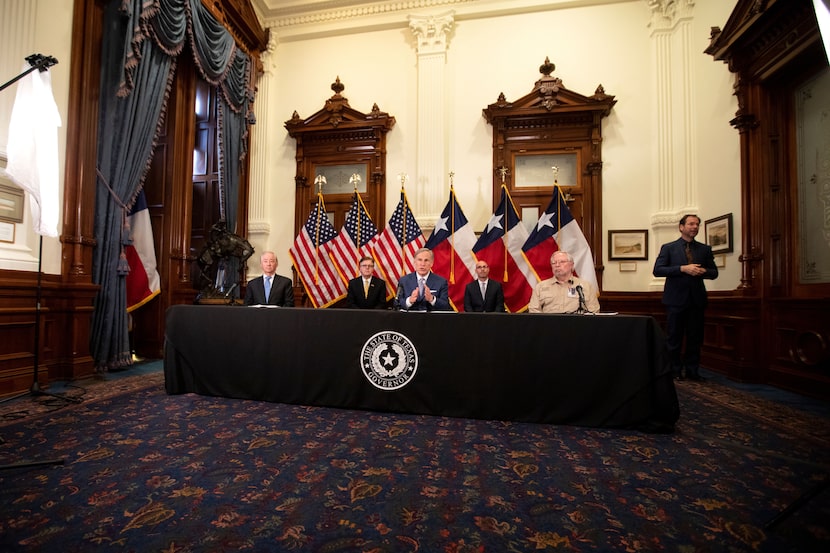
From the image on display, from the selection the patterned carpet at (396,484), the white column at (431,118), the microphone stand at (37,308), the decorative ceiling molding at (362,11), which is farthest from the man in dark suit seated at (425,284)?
the decorative ceiling molding at (362,11)

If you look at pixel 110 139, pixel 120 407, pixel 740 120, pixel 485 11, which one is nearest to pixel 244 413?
pixel 120 407

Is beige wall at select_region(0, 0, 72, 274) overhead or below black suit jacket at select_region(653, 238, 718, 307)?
overhead

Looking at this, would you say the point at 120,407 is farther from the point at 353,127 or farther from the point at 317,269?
the point at 353,127

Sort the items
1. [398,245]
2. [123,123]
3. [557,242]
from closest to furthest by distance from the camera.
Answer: [123,123], [557,242], [398,245]

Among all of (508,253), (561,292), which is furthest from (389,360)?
(508,253)

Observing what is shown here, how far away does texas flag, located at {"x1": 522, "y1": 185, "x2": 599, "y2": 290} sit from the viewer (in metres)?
5.05

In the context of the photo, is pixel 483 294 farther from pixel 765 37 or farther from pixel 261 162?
pixel 261 162

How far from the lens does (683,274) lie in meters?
4.04

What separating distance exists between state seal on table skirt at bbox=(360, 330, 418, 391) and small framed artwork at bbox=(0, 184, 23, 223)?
3.23m

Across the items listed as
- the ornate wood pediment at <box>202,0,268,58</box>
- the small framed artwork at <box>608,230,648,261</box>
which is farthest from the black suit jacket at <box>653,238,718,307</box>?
the ornate wood pediment at <box>202,0,268,58</box>

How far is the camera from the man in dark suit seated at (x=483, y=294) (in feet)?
14.2

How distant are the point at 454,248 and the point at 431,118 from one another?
2189 mm

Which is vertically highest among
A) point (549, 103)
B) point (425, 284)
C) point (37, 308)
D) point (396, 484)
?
point (549, 103)

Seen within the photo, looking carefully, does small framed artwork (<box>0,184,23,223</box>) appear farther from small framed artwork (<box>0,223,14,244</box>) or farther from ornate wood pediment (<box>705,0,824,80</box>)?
ornate wood pediment (<box>705,0,824,80</box>)
